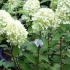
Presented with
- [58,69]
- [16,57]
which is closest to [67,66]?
[58,69]

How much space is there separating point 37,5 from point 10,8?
2.42ft

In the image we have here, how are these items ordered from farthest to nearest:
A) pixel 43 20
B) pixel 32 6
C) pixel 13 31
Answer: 1. pixel 32 6
2. pixel 43 20
3. pixel 13 31

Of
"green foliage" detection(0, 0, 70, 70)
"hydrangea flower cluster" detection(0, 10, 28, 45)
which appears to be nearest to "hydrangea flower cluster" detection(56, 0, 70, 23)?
"green foliage" detection(0, 0, 70, 70)

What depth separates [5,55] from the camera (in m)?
3.15

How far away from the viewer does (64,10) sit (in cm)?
249

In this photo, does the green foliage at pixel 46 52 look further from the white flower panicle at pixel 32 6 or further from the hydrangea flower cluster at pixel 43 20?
the white flower panicle at pixel 32 6

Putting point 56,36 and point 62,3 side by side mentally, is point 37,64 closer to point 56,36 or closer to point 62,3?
point 56,36

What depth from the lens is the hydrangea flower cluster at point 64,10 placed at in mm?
2492

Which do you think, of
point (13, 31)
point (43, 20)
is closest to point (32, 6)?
point (43, 20)

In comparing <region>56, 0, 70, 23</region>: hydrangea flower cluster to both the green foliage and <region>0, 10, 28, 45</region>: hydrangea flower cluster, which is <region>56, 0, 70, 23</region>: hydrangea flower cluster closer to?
the green foliage

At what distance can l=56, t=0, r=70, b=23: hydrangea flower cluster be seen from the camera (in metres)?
2.49

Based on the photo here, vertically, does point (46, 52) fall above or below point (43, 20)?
below

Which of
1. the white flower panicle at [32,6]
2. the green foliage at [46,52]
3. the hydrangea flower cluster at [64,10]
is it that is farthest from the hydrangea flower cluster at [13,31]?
the white flower panicle at [32,6]

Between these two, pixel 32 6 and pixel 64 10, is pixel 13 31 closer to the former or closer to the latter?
pixel 64 10
